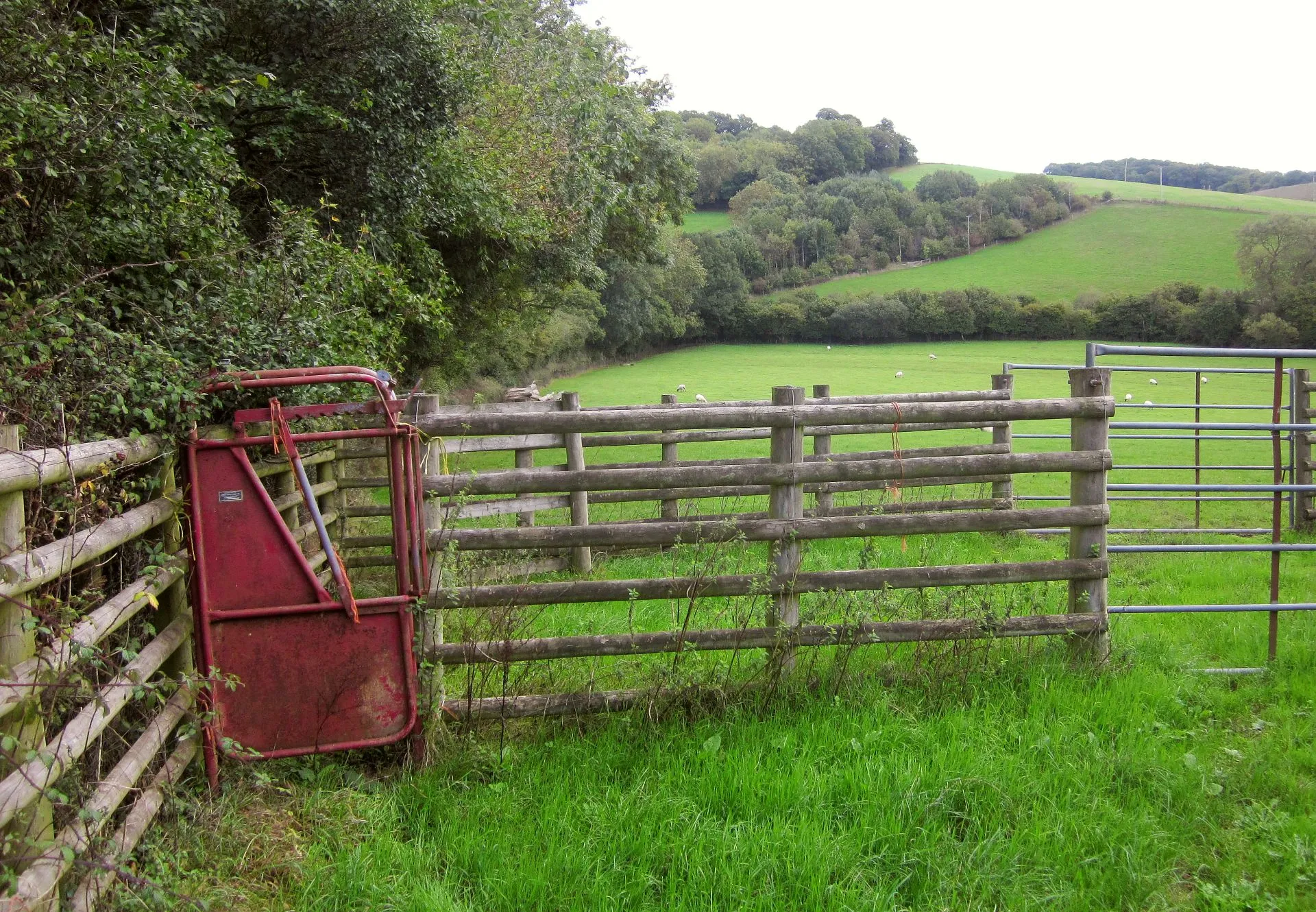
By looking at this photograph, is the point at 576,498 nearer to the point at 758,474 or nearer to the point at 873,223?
the point at 758,474

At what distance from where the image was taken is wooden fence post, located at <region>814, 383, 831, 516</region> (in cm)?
1026

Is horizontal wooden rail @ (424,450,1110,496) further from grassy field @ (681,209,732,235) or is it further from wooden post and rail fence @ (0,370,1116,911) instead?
grassy field @ (681,209,732,235)

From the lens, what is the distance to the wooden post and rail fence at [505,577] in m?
2.56

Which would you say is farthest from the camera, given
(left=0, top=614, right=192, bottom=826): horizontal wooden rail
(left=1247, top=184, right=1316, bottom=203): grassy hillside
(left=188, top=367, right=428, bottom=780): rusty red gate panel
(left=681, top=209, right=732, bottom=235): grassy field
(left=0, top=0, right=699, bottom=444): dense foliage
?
(left=1247, top=184, right=1316, bottom=203): grassy hillside

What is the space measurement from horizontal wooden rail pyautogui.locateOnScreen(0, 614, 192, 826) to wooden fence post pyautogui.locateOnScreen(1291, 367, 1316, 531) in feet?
38.1

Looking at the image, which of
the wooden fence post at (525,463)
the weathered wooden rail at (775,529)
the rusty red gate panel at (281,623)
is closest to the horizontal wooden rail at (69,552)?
the rusty red gate panel at (281,623)

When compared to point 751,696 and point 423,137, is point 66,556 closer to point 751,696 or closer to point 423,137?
point 751,696

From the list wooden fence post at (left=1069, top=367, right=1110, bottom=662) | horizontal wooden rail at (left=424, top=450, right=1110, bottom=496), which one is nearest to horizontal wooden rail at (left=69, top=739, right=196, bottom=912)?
horizontal wooden rail at (left=424, top=450, right=1110, bottom=496)

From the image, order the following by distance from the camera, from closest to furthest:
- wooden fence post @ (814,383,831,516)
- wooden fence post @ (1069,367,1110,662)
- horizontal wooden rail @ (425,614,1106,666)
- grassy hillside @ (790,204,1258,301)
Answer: horizontal wooden rail @ (425,614,1106,666), wooden fence post @ (1069,367,1110,662), wooden fence post @ (814,383,831,516), grassy hillside @ (790,204,1258,301)

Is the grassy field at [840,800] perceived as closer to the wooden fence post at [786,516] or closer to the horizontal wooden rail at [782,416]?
the wooden fence post at [786,516]

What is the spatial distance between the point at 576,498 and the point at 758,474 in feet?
13.8

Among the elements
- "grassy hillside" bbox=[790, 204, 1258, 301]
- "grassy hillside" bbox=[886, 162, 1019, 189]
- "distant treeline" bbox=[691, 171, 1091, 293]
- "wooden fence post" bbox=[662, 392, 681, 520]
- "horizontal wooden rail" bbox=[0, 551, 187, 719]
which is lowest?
"wooden fence post" bbox=[662, 392, 681, 520]

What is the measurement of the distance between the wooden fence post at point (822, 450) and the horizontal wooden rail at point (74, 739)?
299 inches

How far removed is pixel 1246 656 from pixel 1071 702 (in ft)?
6.13
